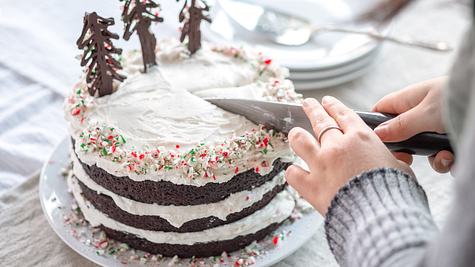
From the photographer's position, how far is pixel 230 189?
1290 millimetres

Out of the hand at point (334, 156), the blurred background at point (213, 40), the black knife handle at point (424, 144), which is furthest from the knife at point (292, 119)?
the blurred background at point (213, 40)

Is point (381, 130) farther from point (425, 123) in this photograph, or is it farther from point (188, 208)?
point (188, 208)

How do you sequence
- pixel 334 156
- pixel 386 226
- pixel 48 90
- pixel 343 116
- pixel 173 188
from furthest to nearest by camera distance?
pixel 48 90 < pixel 173 188 < pixel 343 116 < pixel 334 156 < pixel 386 226

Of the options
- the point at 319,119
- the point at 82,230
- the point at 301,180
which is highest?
the point at 319,119

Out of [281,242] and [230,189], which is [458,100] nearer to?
[230,189]

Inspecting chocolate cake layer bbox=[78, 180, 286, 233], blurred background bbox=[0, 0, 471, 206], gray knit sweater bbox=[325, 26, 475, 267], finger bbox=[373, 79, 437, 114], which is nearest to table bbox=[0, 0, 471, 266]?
blurred background bbox=[0, 0, 471, 206]

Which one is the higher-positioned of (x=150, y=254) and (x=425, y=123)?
(x=425, y=123)

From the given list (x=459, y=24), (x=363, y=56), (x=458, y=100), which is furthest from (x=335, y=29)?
(x=458, y=100)

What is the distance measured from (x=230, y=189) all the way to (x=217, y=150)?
0.09m

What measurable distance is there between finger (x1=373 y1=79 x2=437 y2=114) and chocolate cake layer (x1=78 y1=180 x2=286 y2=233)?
0.31 m

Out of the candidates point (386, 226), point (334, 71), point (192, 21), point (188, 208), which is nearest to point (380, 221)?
point (386, 226)

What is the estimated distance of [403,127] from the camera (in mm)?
1170

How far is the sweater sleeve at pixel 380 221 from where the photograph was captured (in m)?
0.90

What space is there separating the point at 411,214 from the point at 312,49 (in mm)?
1001
